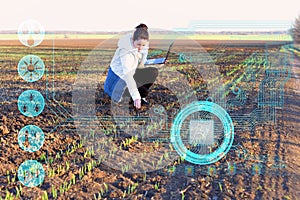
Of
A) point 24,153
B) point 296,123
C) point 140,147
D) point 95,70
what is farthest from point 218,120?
point 95,70

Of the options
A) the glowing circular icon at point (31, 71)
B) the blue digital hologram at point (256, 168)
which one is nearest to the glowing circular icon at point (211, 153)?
the blue digital hologram at point (256, 168)

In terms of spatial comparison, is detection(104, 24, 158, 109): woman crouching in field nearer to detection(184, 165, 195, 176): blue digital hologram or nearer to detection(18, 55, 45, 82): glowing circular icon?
detection(184, 165, 195, 176): blue digital hologram

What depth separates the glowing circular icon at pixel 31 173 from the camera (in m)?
3.72

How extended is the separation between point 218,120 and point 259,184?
7.73ft

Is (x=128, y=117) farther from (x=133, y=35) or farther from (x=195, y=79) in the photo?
(x=195, y=79)

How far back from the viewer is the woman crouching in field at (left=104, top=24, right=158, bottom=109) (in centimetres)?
404

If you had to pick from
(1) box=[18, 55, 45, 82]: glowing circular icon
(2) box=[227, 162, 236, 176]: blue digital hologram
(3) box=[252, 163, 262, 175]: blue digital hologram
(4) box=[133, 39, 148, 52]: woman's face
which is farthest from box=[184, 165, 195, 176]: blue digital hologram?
(1) box=[18, 55, 45, 82]: glowing circular icon

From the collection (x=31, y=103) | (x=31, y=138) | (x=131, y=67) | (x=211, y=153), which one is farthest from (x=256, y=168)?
(x=31, y=103)

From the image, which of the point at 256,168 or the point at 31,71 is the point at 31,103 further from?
the point at 31,71

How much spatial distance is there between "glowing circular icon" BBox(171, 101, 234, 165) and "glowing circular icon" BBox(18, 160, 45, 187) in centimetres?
161

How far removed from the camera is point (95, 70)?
12102mm

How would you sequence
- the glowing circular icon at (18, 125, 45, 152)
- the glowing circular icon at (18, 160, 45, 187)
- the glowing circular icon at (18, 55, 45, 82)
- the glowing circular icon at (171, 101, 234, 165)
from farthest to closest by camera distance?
the glowing circular icon at (18, 55, 45, 82) < the glowing circular icon at (18, 125, 45, 152) < the glowing circular icon at (171, 101, 234, 165) < the glowing circular icon at (18, 160, 45, 187)

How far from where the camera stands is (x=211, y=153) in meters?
4.61
